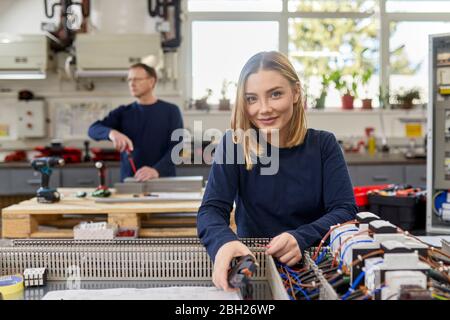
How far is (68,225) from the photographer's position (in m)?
2.56

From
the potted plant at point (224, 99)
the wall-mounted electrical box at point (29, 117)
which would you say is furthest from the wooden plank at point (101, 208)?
the potted plant at point (224, 99)

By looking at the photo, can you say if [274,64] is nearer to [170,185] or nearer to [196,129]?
[170,185]

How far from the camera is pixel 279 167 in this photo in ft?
4.63

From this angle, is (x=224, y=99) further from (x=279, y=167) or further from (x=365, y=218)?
(x=365, y=218)

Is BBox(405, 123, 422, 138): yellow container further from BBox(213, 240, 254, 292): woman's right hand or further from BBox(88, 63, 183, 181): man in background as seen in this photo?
BBox(213, 240, 254, 292): woman's right hand

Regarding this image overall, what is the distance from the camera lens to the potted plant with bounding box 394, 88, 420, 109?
4.83 metres

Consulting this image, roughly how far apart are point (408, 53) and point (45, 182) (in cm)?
395

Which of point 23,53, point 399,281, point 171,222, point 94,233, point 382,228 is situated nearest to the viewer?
point 399,281

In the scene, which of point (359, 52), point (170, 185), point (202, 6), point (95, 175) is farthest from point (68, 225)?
point (359, 52)

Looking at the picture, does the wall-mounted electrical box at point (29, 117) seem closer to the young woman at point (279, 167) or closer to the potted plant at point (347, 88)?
the potted plant at point (347, 88)

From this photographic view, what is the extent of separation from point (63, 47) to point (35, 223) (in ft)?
8.80

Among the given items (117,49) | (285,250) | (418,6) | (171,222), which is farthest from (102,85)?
(285,250)

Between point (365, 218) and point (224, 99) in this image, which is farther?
point (224, 99)

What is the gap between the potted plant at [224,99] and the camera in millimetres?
4820
